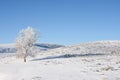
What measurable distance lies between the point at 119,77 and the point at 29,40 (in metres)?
38.1

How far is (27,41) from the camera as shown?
5738 cm

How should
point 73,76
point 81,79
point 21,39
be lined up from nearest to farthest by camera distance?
1. point 81,79
2. point 73,76
3. point 21,39

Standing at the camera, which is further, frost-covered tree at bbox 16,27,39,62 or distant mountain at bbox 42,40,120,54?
distant mountain at bbox 42,40,120,54

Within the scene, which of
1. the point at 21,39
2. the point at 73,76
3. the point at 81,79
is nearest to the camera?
the point at 81,79

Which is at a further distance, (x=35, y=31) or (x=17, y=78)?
(x=35, y=31)

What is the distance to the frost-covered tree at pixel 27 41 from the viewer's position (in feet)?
187

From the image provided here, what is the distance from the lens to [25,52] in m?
57.7

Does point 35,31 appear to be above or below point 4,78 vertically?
above

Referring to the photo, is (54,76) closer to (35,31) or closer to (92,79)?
(92,79)

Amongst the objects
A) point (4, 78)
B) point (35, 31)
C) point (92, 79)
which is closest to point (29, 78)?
point (4, 78)

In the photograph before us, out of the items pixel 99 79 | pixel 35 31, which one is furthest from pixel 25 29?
pixel 99 79

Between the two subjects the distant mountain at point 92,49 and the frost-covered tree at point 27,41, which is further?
the distant mountain at point 92,49

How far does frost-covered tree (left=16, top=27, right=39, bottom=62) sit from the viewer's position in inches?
2248

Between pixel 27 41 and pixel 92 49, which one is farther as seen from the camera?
pixel 92 49
